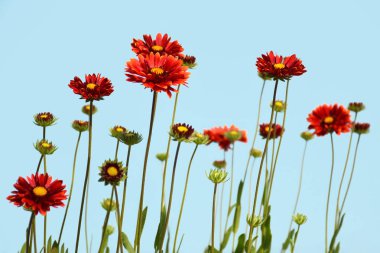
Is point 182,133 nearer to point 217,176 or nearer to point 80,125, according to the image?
point 217,176

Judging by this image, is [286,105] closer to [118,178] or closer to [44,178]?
[118,178]

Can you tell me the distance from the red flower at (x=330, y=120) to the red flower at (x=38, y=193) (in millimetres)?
1286

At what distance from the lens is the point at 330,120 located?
2531 millimetres

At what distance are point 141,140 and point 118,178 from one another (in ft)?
0.84

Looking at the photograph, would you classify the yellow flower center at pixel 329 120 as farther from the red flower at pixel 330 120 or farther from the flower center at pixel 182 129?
the flower center at pixel 182 129

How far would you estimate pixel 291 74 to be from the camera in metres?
2.30

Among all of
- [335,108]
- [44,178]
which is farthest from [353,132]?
[44,178]

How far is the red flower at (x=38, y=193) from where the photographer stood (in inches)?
73.6

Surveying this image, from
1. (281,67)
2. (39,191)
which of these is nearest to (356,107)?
(281,67)

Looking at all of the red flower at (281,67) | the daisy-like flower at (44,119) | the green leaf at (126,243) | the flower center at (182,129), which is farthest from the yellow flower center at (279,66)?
the daisy-like flower at (44,119)

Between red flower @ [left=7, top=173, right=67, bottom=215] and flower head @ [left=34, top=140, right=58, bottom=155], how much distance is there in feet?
1.15

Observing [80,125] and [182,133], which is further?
[80,125]

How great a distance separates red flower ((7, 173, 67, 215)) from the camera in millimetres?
1869

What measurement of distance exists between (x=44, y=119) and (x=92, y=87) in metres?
0.53
